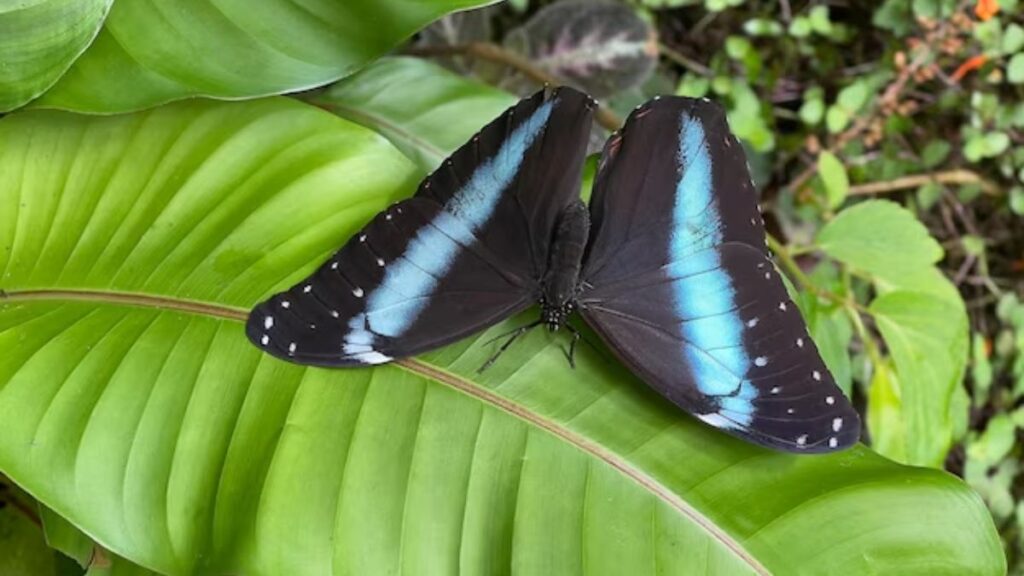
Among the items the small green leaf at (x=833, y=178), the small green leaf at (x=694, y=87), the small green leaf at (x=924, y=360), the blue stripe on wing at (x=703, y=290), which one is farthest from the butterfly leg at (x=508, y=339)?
the small green leaf at (x=694, y=87)

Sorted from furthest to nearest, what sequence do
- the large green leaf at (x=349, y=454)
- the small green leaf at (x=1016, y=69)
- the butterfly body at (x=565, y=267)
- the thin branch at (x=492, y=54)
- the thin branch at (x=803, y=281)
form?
1. the small green leaf at (x=1016, y=69)
2. the thin branch at (x=492, y=54)
3. the thin branch at (x=803, y=281)
4. the butterfly body at (x=565, y=267)
5. the large green leaf at (x=349, y=454)

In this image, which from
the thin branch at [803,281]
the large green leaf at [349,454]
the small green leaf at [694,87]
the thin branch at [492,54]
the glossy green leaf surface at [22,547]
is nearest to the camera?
the large green leaf at [349,454]

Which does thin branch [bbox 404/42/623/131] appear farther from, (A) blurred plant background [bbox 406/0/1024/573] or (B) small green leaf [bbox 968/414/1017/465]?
(B) small green leaf [bbox 968/414/1017/465]

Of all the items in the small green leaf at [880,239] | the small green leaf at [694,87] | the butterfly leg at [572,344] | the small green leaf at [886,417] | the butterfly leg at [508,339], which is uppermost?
the small green leaf at [694,87]

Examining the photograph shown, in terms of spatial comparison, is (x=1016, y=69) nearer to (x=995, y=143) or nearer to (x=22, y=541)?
(x=995, y=143)

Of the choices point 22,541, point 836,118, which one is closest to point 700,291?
point 22,541

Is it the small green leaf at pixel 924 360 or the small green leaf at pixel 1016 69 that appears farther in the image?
the small green leaf at pixel 1016 69

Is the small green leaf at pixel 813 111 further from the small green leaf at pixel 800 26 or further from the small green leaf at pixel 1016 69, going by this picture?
the small green leaf at pixel 1016 69

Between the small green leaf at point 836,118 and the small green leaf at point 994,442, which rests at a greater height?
the small green leaf at point 836,118

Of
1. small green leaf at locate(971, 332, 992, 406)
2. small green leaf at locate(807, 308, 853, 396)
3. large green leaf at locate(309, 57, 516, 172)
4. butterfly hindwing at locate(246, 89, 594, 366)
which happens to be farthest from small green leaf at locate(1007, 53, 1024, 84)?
butterfly hindwing at locate(246, 89, 594, 366)
